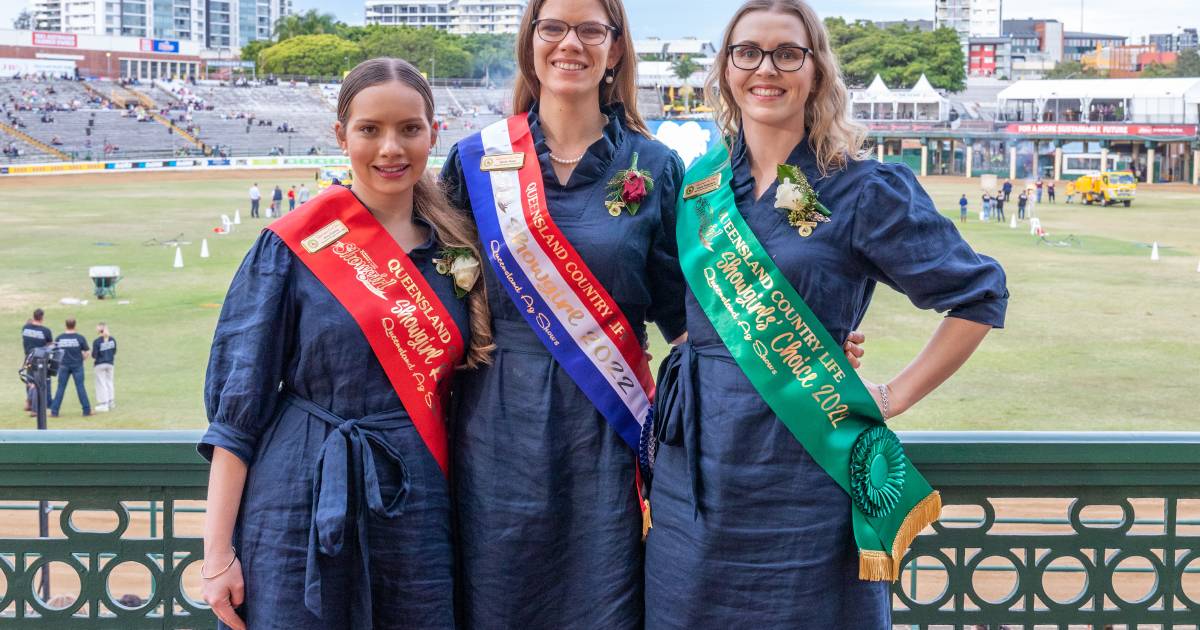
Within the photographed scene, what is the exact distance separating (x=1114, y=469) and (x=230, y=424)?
1.89 metres

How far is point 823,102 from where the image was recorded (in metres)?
2.69

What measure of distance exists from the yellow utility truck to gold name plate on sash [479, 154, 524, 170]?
4259 centimetres

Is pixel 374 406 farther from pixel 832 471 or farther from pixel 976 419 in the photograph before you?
pixel 976 419

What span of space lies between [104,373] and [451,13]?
141 meters

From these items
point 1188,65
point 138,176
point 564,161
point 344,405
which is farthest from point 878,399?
point 1188,65

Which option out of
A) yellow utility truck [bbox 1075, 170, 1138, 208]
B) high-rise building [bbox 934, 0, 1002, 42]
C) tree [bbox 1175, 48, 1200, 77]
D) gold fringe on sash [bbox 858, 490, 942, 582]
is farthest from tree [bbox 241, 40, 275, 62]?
gold fringe on sash [bbox 858, 490, 942, 582]

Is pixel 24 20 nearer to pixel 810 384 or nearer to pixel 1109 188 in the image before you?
pixel 1109 188

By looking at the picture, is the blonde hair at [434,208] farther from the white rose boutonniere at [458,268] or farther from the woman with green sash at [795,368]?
the woman with green sash at [795,368]

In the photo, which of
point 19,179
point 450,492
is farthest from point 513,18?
point 450,492

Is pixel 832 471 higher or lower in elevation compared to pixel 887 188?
lower

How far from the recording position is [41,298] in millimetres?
19469

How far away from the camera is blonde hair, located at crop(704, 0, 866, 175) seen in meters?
2.66

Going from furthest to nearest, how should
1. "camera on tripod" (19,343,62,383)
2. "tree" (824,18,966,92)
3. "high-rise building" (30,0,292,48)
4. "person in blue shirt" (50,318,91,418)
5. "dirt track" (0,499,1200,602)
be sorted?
"high-rise building" (30,0,292,48)
"tree" (824,18,966,92)
"person in blue shirt" (50,318,91,418)
"camera on tripod" (19,343,62,383)
"dirt track" (0,499,1200,602)

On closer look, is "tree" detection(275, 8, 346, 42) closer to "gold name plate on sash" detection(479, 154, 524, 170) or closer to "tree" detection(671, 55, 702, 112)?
"tree" detection(671, 55, 702, 112)
